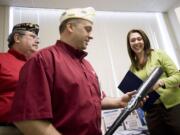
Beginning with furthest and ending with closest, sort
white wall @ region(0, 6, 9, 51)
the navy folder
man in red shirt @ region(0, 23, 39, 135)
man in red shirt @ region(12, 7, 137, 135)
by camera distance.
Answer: white wall @ region(0, 6, 9, 51), the navy folder, man in red shirt @ region(0, 23, 39, 135), man in red shirt @ region(12, 7, 137, 135)

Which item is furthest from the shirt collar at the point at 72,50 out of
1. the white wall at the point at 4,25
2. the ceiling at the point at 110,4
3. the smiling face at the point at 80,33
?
the ceiling at the point at 110,4

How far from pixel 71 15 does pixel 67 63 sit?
34cm

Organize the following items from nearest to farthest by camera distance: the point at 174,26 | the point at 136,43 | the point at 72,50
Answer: the point at 72,50
the point at 136,43
the point at 174,26

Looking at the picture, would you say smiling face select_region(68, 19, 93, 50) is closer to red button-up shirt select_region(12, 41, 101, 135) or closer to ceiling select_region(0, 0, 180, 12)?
red button-up shirt select_region(12, 41, 101, 135)

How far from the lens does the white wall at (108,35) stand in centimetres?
267

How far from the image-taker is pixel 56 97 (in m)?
0.96

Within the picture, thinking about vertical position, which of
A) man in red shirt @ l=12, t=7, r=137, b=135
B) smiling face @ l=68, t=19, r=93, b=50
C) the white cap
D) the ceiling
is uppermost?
the ceiling

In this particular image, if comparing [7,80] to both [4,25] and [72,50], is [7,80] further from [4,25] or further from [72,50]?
[4,25]

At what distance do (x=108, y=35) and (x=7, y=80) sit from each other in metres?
1.74

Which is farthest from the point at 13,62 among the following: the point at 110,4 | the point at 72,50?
the point at 110,4

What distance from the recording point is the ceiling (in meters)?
2.65

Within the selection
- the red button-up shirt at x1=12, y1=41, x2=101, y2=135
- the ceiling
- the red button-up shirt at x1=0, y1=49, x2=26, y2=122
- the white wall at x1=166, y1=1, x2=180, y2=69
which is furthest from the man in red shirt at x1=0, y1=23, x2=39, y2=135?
the white wall at x1=166, y1=1, x2=180, y2=69

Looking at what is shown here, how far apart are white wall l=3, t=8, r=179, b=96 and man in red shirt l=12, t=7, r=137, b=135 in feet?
5.09

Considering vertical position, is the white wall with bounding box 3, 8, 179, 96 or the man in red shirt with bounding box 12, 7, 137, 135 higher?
the white wall with bounding box 3, 8, 179, 96
